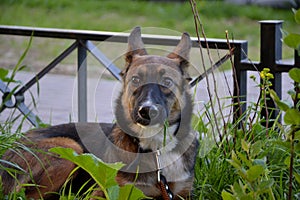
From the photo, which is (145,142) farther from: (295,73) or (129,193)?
(295,73)

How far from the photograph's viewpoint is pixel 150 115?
3.32 m

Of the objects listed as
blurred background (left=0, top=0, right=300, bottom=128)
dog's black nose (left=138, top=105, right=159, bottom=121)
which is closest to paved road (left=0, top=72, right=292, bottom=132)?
blurred background (left=0, top=0, right=300, bottom=128)

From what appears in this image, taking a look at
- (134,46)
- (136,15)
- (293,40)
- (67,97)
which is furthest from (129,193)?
(136,15)

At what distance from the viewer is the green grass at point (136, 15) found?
13.2 metres

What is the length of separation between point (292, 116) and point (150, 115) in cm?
128

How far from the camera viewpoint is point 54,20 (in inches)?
551

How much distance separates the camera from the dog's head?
10.9 feet

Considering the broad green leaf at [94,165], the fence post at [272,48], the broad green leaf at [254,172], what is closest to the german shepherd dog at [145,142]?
the broad green leaf at [94,165]

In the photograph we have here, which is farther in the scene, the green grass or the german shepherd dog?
the green grass

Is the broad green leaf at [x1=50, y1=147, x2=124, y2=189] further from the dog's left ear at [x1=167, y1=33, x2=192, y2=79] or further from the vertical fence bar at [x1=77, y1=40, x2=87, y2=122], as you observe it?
the vertical fence bar at [x1=77, y1=40, x2=87, y2=122]

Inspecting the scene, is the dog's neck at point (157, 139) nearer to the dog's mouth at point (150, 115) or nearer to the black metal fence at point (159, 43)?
the dog's mouth at point (150, 115)

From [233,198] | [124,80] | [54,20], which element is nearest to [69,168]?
Answer: [124,80]

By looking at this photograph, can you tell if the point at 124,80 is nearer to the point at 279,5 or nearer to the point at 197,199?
the point at 197,199

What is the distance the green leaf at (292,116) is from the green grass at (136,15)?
1008 centimetres
